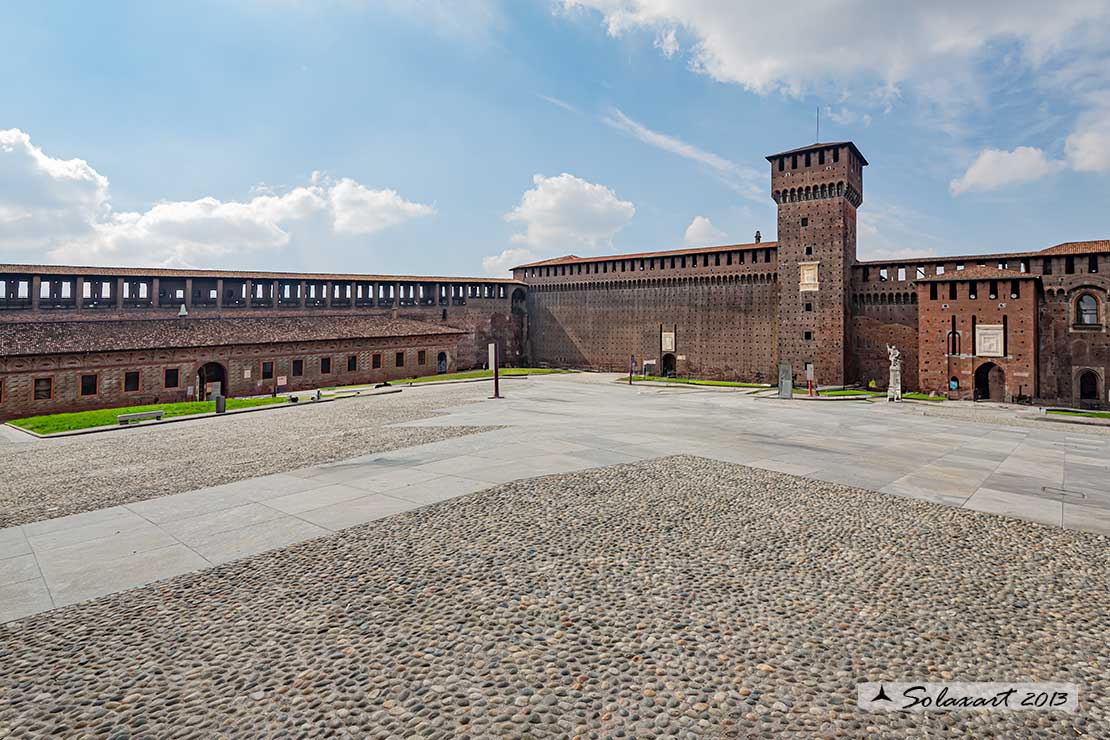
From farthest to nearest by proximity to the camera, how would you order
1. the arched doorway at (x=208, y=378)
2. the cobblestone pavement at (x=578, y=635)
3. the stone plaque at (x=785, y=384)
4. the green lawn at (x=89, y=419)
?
the arched doorway at (x=208, y=378)
the stone plaque at (x=785, y=384)
the green lawn at (x=89, y=419)
the cobblestone pavement at (x=578, y=635)

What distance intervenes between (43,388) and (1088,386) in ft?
176

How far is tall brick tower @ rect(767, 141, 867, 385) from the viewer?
36.1m

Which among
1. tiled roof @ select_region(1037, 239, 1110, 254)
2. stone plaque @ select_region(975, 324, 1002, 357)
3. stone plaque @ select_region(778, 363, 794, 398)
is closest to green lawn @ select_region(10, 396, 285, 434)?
stone plaque @ select_region(778, 363, 794, 398)

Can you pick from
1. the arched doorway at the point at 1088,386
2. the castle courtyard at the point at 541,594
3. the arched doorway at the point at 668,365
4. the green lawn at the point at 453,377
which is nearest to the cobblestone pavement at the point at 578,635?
the castle courtyard at the point at 541,594

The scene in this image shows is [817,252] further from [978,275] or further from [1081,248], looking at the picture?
[1081,248]

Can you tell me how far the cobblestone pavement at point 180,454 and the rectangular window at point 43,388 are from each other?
11.6 meters

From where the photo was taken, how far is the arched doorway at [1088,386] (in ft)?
102

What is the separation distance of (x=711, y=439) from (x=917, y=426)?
824cm

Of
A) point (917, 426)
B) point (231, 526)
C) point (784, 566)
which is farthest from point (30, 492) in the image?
point (917, 426)

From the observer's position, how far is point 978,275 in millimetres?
31125

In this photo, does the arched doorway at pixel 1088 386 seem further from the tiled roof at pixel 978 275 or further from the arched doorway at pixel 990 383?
the tiled roof at pixel 978 275

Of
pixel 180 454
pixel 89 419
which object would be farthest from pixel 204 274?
pixel 180 454

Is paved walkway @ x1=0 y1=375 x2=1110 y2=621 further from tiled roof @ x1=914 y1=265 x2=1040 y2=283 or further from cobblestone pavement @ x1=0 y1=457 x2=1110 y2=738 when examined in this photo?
tiled roof @ x1=914 y1=265 x2=1040 y2=283

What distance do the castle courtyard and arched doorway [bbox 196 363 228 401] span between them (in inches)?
779
